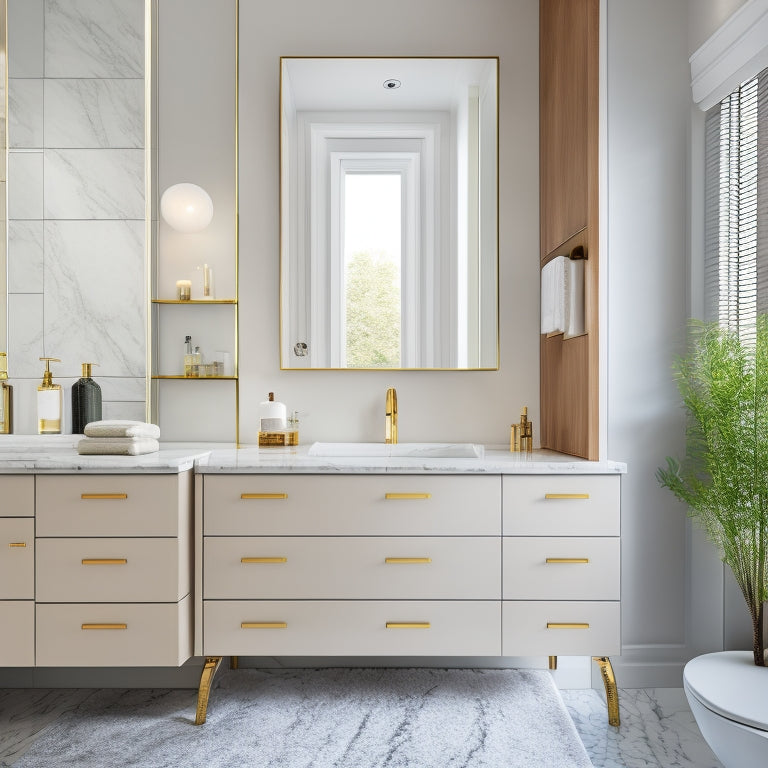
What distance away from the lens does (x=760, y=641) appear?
170 centimetres

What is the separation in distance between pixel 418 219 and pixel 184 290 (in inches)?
36.7

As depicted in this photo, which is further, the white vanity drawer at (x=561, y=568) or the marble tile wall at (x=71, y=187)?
the marble tile wall at (x=71, y=187)

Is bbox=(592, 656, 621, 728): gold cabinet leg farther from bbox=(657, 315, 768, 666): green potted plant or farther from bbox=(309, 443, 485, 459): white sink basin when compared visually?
bbox=(309, 443, 485, 459): white sink basin

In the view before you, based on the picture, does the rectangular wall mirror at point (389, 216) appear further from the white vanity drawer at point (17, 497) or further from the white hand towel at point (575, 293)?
the white vanity drawer at point (17, 497)

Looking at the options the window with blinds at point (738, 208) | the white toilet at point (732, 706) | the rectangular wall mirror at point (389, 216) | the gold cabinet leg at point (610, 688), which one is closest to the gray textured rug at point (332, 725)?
the gold cabinet leg at point (610, 688)

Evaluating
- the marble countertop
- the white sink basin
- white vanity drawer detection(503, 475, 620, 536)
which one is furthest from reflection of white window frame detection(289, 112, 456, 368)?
white vanity drawer detection(503, 475, 620, 536)

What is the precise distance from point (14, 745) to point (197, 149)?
205cm

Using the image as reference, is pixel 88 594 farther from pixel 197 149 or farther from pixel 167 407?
pixel 197 149

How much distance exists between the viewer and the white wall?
234 centimetres

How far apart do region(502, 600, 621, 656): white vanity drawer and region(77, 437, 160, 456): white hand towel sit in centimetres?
118

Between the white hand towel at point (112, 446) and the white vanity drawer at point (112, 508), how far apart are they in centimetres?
12

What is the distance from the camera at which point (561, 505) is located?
69.8 inches

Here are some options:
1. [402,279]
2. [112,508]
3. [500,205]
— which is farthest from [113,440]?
[500,205]

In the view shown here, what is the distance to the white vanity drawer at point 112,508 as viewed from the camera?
1.70m
